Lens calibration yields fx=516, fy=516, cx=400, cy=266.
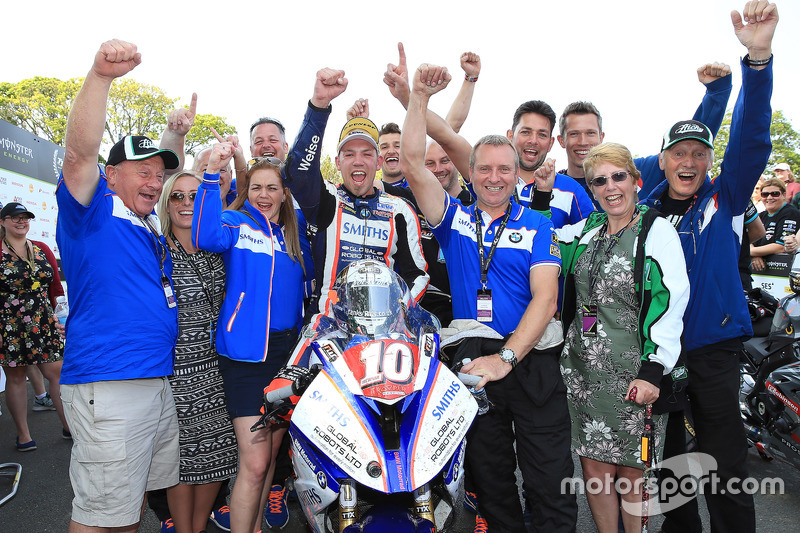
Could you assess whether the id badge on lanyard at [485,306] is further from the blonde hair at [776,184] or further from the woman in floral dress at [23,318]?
the blonde hair at [776,184]

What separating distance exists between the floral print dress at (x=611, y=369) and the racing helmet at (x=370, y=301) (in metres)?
1.19

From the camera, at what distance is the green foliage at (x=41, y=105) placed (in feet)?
109


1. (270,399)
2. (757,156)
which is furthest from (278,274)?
(757,156)

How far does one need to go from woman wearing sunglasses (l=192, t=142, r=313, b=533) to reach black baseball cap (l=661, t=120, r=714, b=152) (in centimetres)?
253

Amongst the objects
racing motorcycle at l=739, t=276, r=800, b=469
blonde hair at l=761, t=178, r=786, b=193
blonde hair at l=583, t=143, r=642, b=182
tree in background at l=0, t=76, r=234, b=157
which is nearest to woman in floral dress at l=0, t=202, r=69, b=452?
blonde hair at l=583, t=143, r=642, b=182

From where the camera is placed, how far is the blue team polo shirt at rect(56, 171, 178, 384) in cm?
277

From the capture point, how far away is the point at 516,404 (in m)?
3.01

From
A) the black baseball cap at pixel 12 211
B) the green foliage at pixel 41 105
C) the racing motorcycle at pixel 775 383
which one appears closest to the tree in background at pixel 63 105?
the green foliage at pixel 41 105

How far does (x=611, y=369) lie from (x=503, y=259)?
871mm

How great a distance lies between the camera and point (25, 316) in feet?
18.8

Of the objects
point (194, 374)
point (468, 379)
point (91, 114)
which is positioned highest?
point (91, 114)

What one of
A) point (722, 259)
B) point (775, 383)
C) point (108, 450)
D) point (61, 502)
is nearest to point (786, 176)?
point (775, 383)

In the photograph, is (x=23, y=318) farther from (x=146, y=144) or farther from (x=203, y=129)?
(x=203, y=129)
